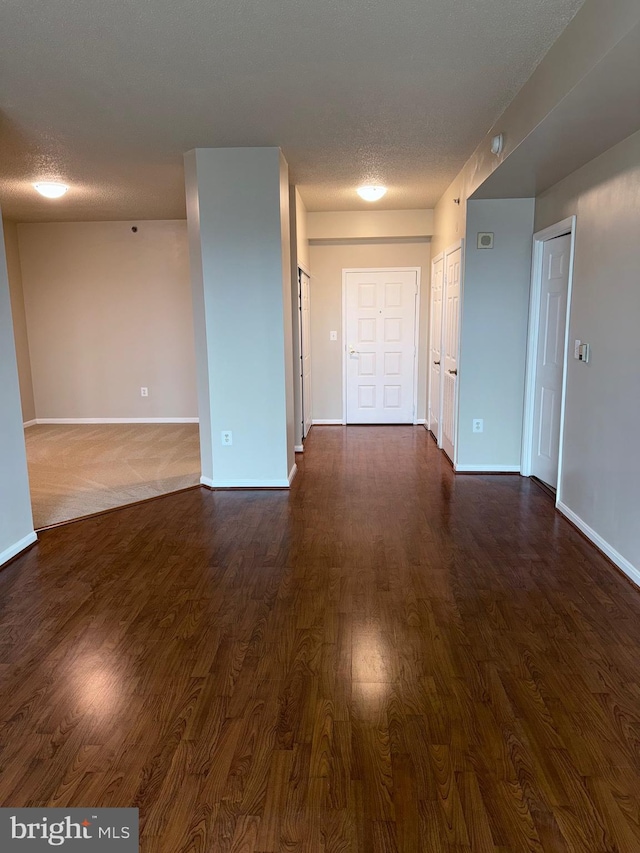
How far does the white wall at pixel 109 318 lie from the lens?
716 cm

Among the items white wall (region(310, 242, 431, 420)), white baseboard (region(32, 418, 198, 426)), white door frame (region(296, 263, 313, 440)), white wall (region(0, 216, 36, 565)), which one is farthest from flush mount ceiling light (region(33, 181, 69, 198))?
white baseboard (region(32, 418, 198, 426))

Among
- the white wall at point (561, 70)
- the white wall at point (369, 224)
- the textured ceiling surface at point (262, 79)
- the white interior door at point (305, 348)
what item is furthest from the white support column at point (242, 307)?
the white wall at point (369, 224)

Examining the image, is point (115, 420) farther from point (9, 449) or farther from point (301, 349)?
point (9, 449)

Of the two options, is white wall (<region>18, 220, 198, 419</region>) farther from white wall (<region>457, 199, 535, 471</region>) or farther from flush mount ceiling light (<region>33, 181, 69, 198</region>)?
white wall (<region>457, 199, 535, 471</region>)

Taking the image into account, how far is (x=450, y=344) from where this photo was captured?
215 inches

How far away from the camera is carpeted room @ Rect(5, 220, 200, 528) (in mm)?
7133

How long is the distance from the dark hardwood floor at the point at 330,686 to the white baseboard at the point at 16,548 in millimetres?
68

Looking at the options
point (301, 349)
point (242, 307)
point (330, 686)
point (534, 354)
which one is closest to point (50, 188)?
point (242, 307)

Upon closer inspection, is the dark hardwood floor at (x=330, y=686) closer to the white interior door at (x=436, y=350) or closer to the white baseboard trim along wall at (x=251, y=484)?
the white baseboard trim along wall at (x=251, y=484)

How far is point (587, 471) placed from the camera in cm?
352

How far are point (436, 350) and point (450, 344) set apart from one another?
2.84 ft

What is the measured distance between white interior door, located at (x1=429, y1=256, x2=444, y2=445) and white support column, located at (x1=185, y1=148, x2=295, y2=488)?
6.94ft

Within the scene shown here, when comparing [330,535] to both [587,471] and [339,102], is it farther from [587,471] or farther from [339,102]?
[339,102]

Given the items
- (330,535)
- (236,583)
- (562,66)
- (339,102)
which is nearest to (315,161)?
(339,102)
